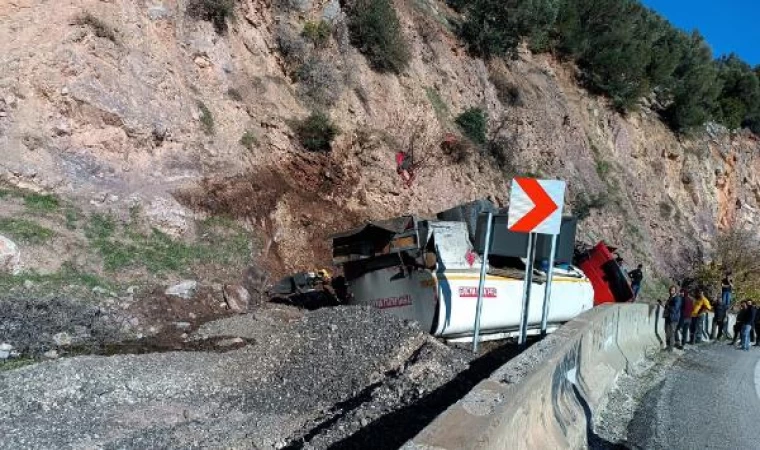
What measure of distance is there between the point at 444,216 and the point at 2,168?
317 inches

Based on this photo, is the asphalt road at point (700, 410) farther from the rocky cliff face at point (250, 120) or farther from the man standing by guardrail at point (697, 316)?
the rocky cliff face at point (250, 120)

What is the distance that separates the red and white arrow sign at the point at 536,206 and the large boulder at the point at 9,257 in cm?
734

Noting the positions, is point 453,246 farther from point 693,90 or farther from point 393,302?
point 693,90

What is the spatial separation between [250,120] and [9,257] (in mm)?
7903

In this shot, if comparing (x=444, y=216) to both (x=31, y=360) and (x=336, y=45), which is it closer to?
(x=31, y=360)

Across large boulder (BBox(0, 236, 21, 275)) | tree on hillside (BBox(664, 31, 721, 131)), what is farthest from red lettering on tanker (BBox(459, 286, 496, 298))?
tree on hillside (BBox(664, 31, 721, 131))

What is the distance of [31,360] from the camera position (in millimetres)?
7961

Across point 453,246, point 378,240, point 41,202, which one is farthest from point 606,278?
point 41,202

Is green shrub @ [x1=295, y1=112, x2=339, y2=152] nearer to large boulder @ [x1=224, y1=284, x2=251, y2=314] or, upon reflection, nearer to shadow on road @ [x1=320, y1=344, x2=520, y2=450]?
large boulder @ [x1=224, y1=284, x2=251, y2=314]

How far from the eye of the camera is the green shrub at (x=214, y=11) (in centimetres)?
1703

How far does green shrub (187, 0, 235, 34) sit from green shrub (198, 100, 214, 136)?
99.3 inches

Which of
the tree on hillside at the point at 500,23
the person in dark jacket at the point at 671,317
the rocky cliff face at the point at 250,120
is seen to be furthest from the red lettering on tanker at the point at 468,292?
the tree on hillside at the point at 500,23

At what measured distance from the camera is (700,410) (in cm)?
882

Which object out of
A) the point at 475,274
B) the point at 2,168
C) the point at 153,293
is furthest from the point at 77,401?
the point at 2,168
